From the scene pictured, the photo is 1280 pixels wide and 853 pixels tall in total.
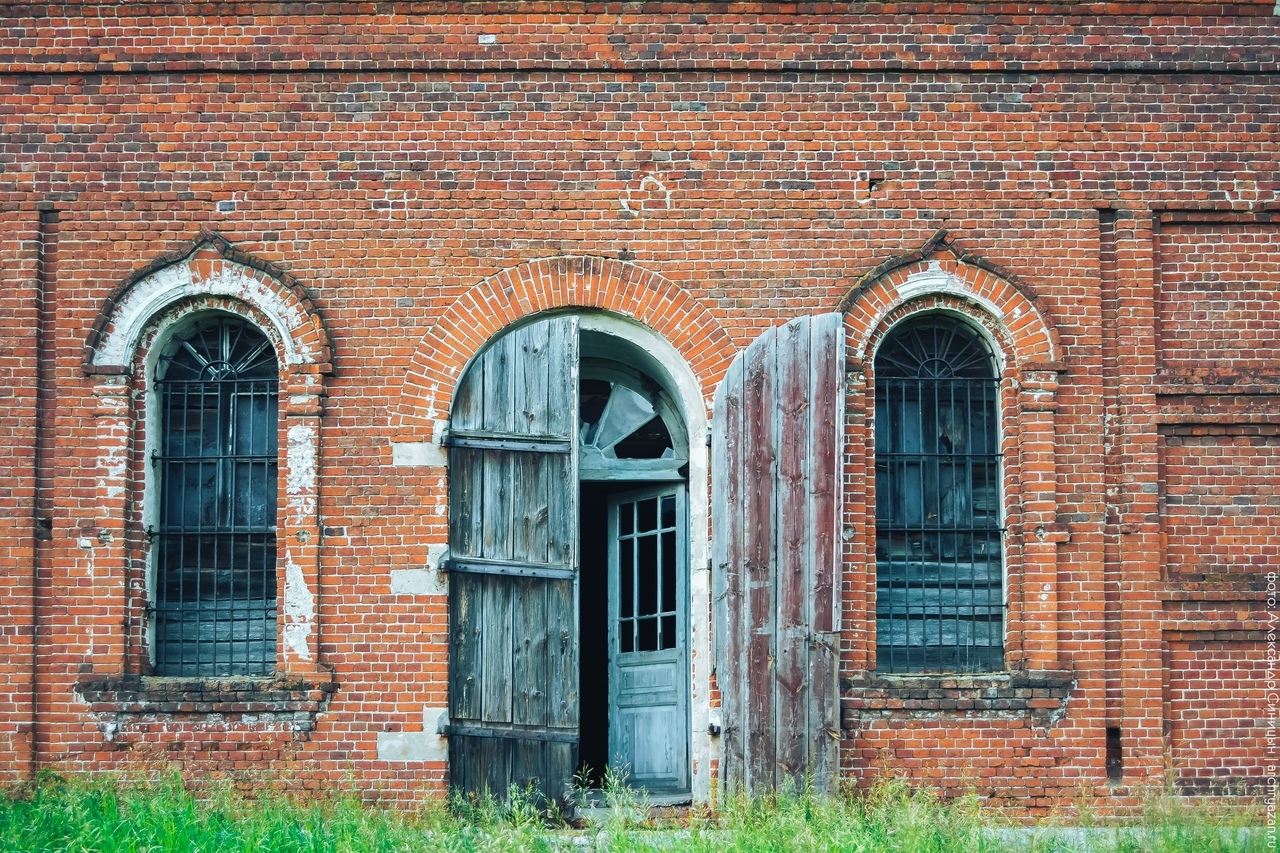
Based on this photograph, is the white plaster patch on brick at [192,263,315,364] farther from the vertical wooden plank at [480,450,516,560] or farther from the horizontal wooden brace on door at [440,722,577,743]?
the horizontal wooden brace on door at [440,722,577,743]

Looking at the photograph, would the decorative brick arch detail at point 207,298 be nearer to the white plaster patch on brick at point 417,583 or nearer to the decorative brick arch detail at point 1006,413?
the white plaster patch on brick at point 417,583

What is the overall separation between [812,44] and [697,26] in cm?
74

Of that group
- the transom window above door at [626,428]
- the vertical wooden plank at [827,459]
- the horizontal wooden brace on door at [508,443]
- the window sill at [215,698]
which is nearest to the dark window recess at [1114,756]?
the vertical wooden plank at [827,459]

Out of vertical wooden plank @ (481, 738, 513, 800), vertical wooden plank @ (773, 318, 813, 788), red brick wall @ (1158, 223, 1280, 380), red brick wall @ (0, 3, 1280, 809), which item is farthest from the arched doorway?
red brick wall @ (1158, 223, 1280, 380)

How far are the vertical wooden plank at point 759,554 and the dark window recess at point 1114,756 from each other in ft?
7.05

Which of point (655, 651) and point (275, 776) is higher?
point (655, 651)

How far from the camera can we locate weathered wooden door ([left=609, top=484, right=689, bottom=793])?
10.1 meters

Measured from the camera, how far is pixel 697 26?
30.5ft

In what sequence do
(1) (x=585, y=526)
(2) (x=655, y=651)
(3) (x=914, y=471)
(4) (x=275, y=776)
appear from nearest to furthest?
(4) (x=275, y=776) < (3) (x=914, y=471) < (2) (x=655, y=651) < (1) (x=585, y=526)

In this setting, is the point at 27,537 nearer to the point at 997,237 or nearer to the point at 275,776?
the point at 275,776

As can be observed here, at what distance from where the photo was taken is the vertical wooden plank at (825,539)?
340 inches

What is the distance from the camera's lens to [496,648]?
9.06 metres

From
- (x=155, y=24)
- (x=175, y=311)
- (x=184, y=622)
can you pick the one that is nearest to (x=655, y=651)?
(x=184, y=622)

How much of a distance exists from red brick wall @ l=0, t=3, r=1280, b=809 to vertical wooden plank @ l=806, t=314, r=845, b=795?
35cm
